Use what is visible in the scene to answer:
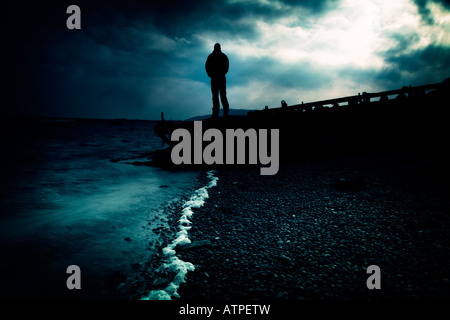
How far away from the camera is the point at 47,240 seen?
541cm

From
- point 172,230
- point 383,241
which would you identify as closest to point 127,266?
point 172,230

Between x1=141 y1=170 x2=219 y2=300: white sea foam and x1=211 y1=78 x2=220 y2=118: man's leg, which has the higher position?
x1=211 y1=78 x2=220 y2=118: man's leg

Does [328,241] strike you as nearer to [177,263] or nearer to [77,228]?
[177,263]

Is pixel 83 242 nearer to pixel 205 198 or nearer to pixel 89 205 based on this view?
pixel 89 205

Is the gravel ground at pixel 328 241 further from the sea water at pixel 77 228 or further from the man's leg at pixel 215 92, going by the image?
the man's leg at pixel 215 92

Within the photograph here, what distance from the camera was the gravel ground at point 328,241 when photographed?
2.94 meters

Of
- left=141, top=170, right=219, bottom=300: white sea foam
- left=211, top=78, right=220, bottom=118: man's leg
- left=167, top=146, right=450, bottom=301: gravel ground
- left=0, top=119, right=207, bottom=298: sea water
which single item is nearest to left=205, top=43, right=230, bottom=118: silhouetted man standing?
left=211, top=78, right=220, bottom=118: man's leg

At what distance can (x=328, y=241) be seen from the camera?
13.0ft

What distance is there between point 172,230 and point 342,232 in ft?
13.4

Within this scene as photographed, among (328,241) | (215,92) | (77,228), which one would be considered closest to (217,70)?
(215,92)

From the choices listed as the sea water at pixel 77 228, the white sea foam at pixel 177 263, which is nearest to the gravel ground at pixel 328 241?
the white sea foam at pixel 177 263

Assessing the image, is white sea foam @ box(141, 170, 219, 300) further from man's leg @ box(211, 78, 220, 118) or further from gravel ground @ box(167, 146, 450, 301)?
man's leg @ box(211, 78, 220, 118)

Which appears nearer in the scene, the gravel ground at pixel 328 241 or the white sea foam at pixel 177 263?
the gravel ground at pixel 328 241

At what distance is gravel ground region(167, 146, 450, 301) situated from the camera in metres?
2.94
